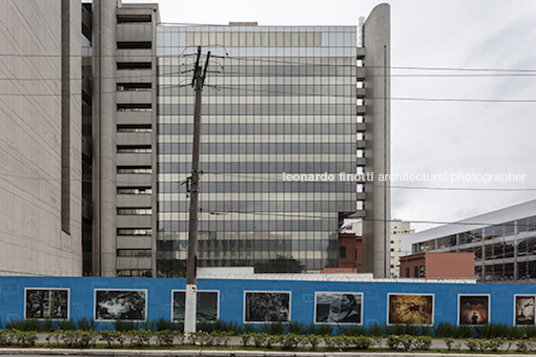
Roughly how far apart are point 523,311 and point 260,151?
53.6 metres

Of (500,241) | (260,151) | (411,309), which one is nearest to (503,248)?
(500,241)

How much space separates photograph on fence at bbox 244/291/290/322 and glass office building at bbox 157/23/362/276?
5002 cm

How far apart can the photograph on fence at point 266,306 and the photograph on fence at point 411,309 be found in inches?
178

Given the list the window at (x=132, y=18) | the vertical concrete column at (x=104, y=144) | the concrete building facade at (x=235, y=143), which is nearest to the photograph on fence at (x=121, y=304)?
the concrete building facade at (x=235, y=143)

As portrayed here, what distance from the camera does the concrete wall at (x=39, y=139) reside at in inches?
1259

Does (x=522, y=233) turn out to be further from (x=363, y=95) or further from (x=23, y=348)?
(x=23, y=348)

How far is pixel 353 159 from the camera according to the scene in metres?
72.2

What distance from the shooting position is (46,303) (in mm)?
20688

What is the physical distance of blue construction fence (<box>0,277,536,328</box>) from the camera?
2048 centimetres

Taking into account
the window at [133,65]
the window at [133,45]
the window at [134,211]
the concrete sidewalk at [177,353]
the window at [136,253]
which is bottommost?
the window at [136,253]

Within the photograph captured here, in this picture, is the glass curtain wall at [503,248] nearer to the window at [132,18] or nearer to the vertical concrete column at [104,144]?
the vertical concrete column at [104,144]

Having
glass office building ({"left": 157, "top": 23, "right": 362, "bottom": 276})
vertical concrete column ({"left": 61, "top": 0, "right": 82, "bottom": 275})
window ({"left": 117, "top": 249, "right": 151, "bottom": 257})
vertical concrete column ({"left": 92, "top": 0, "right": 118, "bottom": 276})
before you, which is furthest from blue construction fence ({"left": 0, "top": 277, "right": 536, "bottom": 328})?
window ({"left": 117, "top": 249, "right": 151, "bottom": 257})

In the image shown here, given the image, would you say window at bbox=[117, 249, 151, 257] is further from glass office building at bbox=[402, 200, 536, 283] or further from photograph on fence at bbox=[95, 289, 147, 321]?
photograph on fence at bbox=[95, 289, 147, 321]

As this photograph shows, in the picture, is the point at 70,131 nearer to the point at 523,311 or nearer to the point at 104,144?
the point at 104,144
